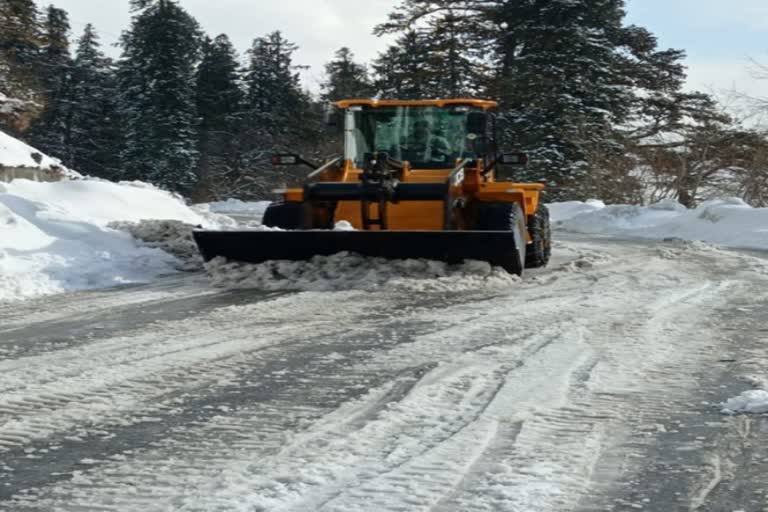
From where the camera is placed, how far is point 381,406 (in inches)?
148

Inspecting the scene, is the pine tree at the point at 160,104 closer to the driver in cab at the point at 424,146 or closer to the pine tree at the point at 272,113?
the pine tree at the point at 272,113

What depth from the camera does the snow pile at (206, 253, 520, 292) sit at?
7.89m

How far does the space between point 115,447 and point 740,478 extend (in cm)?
224

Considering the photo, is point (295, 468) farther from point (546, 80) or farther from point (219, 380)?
point (546, 80)

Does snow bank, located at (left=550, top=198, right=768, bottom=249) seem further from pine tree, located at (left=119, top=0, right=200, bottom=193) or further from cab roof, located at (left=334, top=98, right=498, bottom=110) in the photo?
pine tree, located at (left=119, top=0, right=200, bottom=193)

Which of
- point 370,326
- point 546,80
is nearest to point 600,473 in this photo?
point 370,326

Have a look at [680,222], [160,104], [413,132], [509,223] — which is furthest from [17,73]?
[160,104]

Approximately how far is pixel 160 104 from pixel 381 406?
50.1m

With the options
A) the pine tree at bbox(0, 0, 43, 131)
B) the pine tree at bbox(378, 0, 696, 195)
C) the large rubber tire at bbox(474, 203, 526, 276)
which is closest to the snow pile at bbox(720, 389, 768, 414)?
the large rubber tire at bbox(474, 203, 526, 276)

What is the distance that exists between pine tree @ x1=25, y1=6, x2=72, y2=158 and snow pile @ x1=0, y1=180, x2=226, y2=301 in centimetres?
4559

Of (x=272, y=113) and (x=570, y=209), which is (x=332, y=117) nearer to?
(x=570, y=209)

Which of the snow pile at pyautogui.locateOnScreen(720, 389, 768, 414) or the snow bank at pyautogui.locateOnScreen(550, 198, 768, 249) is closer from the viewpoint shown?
the snow pile at pyautogui.locateOnScreen(720, 389, 768, 414)

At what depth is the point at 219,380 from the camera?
4.32 meters

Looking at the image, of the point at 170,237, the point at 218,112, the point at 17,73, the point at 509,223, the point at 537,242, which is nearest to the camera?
the point at 509,223
